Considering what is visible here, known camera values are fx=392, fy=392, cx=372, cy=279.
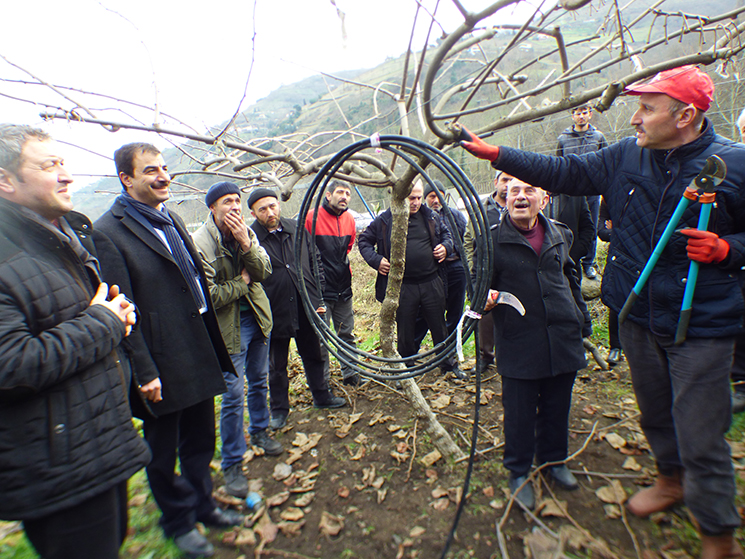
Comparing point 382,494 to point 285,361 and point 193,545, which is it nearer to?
point 193,545

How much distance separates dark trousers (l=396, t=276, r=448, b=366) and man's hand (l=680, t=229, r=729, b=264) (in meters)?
2.44

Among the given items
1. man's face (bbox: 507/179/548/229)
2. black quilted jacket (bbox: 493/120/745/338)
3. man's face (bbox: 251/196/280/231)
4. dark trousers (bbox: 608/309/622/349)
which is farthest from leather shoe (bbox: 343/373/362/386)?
black quilted jacket (bbox: 493/120/745/338)

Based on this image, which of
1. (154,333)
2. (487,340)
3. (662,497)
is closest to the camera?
(154,333)

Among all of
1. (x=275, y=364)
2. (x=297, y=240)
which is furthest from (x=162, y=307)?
(x=275, y=364)

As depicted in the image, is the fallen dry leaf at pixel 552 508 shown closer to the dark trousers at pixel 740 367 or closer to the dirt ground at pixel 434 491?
the dirt ground at pixel 434 491

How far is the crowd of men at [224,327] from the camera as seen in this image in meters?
1.38

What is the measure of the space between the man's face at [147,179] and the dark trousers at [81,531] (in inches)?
55.3

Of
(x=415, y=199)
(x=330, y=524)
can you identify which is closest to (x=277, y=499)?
(x=330, y=524)

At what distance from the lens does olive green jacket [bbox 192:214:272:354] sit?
2650 millimetres

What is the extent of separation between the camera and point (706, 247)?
1.68 m

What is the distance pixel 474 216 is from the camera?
1896mm

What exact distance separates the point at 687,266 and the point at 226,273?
2.65 m

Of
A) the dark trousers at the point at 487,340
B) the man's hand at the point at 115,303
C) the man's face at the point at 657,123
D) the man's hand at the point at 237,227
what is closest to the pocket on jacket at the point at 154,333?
the man's hand at the point at 115,303

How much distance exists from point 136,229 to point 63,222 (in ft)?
1.29
